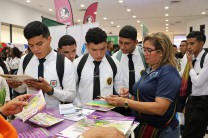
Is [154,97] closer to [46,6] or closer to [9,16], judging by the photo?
[9,16]

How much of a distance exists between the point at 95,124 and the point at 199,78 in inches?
86.9

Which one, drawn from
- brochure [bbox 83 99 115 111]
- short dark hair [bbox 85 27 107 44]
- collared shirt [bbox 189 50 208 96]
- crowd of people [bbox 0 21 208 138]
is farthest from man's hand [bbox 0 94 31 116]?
collared shirt [bbox 189 50 208 96]

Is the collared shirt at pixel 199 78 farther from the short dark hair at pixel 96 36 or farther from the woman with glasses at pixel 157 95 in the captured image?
the short dark hair at pixel 96 36

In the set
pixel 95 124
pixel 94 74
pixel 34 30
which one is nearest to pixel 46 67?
pixel 34 30

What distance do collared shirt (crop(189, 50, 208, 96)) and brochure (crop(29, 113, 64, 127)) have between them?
2.32 meters

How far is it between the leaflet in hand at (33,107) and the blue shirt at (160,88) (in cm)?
85

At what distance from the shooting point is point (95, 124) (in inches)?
53.0

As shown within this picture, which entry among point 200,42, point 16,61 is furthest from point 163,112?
point 16,61

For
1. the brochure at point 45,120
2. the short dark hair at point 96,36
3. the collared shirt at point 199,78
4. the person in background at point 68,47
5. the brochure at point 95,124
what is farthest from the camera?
the person in background at point 68,47

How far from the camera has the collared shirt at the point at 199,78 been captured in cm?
299

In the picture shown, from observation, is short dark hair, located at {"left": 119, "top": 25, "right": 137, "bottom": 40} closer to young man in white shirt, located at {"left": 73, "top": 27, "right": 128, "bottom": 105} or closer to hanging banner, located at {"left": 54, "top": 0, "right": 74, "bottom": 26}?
young man in white shirt, located at {"left": 73, "top": 27, "right": 128, "bottom": 105}

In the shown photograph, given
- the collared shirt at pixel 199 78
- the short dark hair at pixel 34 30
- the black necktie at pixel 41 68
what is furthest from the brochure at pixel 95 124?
the collared shirt at pixel 199 78

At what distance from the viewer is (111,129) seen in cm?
102

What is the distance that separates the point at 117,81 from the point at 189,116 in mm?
1817
